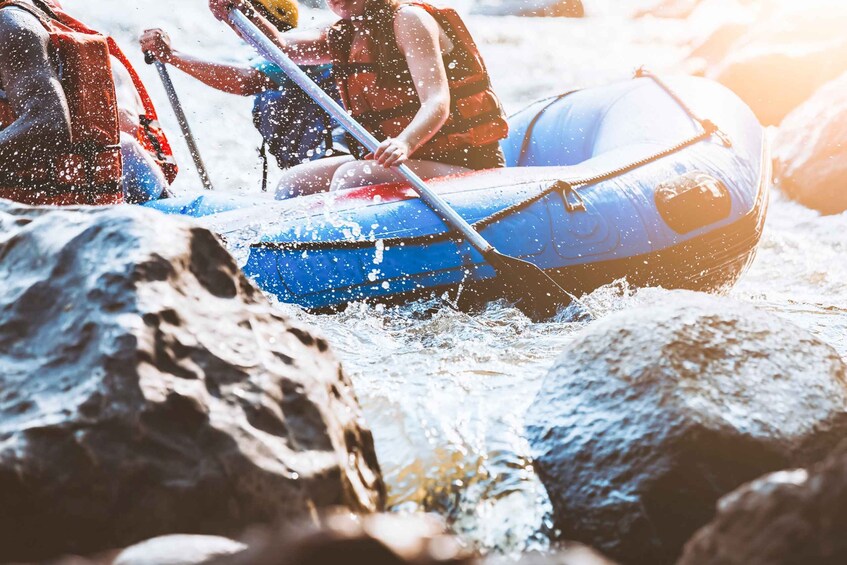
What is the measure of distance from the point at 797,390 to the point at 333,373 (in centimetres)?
112

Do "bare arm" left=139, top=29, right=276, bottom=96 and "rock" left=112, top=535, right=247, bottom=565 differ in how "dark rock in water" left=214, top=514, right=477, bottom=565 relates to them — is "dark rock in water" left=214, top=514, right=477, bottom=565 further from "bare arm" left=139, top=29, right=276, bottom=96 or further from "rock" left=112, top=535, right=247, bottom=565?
"bare arm" left=139, top=29, right=276, bottom=96

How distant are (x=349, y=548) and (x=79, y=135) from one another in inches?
133

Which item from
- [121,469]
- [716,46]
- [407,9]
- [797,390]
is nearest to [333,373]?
[121,469]

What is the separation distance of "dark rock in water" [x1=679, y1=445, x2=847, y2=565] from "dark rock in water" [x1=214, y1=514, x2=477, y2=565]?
333mm

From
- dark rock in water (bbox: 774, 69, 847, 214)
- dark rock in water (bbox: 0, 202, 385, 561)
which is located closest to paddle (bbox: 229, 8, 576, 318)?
dark rock in water (bbox: 0, 202, 385, 561)

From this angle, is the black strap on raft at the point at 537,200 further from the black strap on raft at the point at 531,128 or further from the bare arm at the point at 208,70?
the bare arm at the point at 208,70

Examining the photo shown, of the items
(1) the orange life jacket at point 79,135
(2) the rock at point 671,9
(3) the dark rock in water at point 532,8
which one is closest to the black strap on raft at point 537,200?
(1) the orange life jacket at point 79,135

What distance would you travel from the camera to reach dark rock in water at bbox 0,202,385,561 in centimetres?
120

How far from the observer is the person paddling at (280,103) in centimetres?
478

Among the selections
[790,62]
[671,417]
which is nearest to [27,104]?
[671,417]

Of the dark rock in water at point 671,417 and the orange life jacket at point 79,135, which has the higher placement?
the orange life jacket at point 79,135

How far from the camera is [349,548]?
0.74m

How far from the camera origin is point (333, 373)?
161cm

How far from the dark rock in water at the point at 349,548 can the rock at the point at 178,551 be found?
0.65 feet
